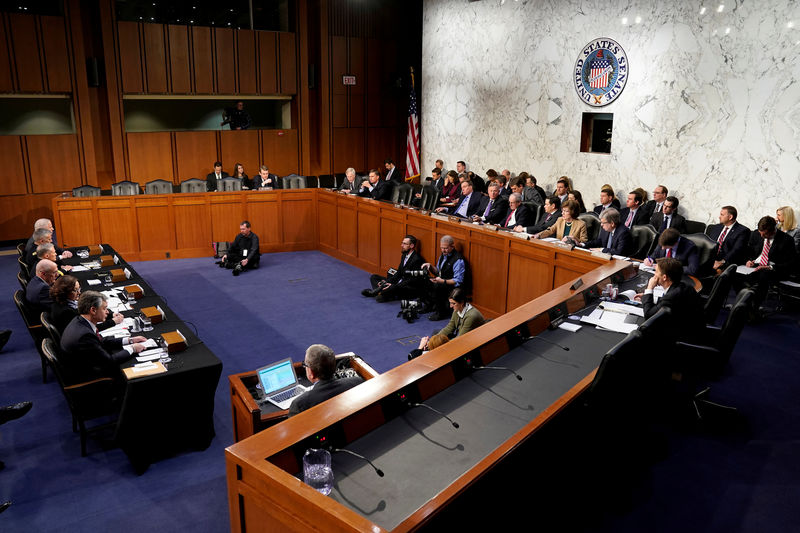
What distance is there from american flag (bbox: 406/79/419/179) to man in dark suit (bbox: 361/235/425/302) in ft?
21.9

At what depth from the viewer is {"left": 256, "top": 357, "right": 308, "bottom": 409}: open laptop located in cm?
407

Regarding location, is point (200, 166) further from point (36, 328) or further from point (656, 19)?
point (656, 19)

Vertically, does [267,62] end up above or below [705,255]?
above

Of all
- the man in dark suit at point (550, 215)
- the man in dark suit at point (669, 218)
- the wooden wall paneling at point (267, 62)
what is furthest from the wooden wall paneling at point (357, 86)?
the man in dark suit at point (669, 218)

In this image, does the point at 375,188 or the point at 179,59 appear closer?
the point at 375,188

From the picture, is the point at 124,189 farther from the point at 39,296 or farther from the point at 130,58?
the point at 39,296

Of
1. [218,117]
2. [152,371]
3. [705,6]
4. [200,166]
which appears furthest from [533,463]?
[218,117]

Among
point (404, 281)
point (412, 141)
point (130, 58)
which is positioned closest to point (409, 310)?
point (404, 281)

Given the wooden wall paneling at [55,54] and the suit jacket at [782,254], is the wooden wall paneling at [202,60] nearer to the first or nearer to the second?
the wooden wall paneling at [55,54]

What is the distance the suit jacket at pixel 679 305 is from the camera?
15.8ft

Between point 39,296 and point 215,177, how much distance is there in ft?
23.2

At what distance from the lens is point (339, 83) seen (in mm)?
14727

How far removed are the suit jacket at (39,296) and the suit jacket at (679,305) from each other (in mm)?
5580

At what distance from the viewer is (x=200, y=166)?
13.7 meters
